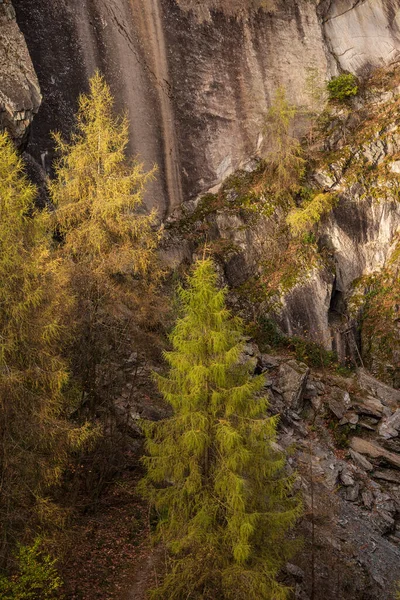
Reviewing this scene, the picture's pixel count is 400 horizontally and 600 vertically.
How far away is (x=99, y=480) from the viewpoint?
11.9 metres

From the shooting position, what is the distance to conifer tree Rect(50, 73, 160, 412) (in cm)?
1064

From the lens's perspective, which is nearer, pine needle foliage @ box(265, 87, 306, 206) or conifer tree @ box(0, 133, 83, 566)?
conifer tree @ box(0, 133, 83, 566)

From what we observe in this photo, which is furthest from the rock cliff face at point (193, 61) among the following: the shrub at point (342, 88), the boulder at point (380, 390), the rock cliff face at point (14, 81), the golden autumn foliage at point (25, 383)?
the golden autumn foliage at point (25, 383)

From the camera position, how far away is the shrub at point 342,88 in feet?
77.7

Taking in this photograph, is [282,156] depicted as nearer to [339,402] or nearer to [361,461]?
[339,402]

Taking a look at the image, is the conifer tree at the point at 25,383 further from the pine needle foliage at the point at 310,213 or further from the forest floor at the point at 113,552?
the pine needle foliage at the point at 310,213

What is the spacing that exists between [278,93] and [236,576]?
20.6m

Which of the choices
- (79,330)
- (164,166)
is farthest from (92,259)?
(164,166)

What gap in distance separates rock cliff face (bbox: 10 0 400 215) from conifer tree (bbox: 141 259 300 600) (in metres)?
12.8

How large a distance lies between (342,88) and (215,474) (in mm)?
21585

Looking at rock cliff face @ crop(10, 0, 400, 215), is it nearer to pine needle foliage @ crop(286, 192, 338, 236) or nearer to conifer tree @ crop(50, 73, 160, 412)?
pine needle foliage @ crop(286, 192, 338, 236)

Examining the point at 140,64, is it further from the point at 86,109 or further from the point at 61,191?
the point at 61,191

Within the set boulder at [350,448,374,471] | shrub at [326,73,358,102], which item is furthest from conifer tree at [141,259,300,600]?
shrub at [326,73,358,102]

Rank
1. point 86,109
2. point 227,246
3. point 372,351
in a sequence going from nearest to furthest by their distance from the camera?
point 86,109 → point 372,351 → point 227,246
